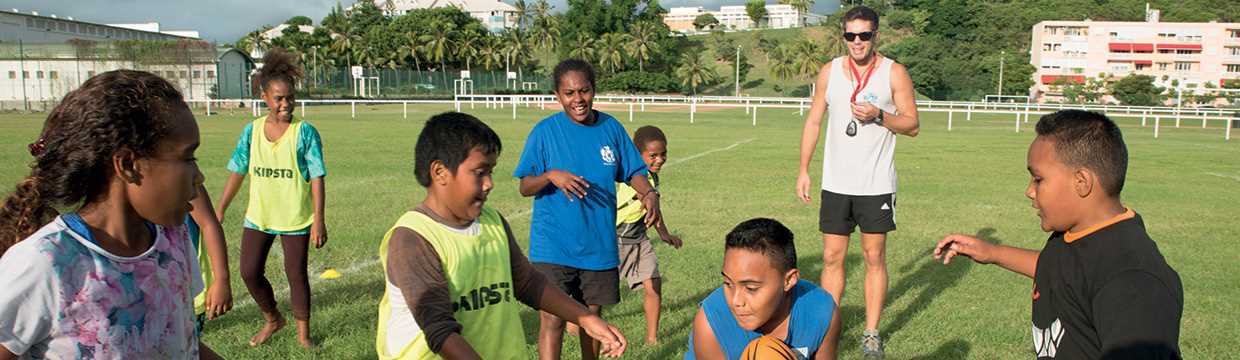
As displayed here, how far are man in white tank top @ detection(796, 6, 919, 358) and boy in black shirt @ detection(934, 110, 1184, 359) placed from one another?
2.66 m

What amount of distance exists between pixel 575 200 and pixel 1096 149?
2.75m

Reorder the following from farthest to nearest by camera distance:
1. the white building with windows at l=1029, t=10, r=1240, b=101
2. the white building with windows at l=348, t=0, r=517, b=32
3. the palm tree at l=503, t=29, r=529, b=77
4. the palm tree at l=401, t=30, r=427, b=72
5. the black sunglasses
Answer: the white building with windows at l=348, t=0, r=517, b=32 < the white building with windows at l=1029, t=10, r=1240, b=101 < the palm tree at l=503, t=29, r=529, b=77 < the palm tree at l=401, t=30, r=427, b=72 < the black sunglasses

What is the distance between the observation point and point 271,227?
5.58m

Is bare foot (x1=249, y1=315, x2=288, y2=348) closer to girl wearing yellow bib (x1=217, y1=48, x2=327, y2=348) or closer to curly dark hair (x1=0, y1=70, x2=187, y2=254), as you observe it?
girl wearing yellow bib (x1=217, y1=48, x2=327, y2=348)

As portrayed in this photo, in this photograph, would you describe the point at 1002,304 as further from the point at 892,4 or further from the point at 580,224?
the point at 892,4

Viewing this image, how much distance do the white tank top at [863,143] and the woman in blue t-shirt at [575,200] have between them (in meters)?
1.69

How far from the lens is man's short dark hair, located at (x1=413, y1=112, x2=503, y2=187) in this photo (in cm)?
286

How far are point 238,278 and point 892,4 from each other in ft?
548

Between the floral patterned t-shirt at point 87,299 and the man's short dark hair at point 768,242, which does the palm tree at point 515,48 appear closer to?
the man's short dark hair at point 768,242

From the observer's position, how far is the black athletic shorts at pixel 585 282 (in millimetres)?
4902

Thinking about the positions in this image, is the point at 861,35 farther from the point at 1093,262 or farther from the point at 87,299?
the point at 87,299

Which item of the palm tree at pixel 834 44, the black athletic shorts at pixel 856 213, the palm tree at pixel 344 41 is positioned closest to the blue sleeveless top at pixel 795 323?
the black athletic shorts at pixel 856 213

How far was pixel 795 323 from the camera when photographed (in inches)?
128

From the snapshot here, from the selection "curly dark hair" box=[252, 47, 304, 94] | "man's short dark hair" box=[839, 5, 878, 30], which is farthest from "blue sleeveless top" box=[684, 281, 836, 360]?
"curly dark hair" box=[252, 47, 304, 94]
